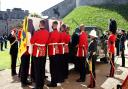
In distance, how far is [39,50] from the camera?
Result: 1196cm

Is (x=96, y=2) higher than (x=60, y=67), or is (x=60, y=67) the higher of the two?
Answer: (x=96, y=2)

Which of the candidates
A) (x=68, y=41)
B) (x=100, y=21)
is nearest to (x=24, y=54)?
(x=68, y=41)

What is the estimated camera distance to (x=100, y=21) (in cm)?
5825

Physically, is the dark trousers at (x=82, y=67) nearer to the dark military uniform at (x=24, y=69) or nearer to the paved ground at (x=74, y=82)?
the paved ground at (x=74, y=82)

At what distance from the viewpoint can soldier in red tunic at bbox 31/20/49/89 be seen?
11.9 meters

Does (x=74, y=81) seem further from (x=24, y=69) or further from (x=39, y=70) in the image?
(x=39, y=70)

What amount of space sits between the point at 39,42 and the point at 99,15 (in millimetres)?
50047

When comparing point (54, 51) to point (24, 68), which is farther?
point (24, 68)

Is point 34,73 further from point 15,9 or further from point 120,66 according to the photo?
point 15,9

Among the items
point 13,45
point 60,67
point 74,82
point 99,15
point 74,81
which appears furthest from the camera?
point 99,15

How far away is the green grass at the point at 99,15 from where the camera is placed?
5725 cm

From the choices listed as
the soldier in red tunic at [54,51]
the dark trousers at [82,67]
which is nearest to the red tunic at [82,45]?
the dark trousers at [82,67]

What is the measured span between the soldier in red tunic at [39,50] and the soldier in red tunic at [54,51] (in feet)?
1.56

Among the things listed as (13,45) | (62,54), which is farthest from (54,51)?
(13,45)
